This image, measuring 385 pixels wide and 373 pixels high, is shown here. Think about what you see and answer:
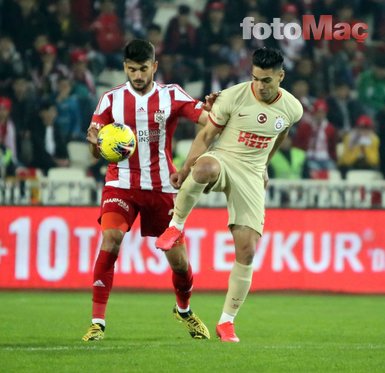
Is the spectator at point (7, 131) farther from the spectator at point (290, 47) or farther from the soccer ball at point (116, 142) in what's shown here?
the soccer ball at point (116, 142)

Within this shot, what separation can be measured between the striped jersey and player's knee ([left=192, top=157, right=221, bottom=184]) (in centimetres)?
58

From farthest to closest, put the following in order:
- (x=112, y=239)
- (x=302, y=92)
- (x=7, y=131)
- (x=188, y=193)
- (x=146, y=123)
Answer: (x=302, y=92), (x=7, y=131), (x=146, y=123), (x=112, y=239), (x=188, y=193)

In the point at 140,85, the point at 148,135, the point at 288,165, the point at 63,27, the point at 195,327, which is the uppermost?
the point at 63,27

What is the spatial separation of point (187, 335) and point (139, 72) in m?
2.11

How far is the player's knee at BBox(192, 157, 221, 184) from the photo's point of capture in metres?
8.03

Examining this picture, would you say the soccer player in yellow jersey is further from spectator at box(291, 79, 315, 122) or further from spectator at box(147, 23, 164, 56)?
spectator at box(147, 23, 164, 56)

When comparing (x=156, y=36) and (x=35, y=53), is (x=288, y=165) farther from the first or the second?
(x=35, y=53)

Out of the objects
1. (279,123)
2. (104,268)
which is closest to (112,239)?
(104,268)

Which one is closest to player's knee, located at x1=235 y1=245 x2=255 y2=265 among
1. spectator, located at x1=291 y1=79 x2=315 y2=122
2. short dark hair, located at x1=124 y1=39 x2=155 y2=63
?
short dark hair, located at x1=124 y1=39 x2=155 y2=63

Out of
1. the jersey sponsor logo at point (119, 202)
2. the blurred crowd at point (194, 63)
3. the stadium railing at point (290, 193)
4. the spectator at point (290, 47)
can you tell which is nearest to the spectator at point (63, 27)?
the blurred crowd at point (194, 63)

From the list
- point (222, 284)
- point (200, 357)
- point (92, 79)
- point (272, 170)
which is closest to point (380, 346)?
point (200, 357)

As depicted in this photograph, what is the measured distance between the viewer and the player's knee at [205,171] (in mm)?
8031

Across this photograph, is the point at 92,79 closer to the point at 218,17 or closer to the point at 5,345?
the point at 218,17

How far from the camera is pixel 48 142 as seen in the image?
15.7 metres
